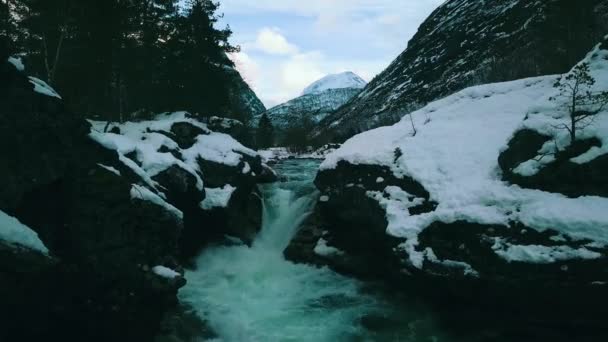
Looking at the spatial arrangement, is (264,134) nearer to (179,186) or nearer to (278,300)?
(179,186)

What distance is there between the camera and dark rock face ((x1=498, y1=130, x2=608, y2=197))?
941 centimetres

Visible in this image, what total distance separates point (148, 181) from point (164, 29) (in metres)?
18.2

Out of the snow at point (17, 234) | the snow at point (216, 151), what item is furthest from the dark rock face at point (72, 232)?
the snow at point (216, 151)

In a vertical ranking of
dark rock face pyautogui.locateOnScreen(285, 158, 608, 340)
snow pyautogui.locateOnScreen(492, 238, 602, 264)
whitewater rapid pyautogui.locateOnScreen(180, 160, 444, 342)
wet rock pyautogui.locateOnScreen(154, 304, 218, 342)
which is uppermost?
snow pyautogui.locateOnScreen(492, 238, 602, 264)

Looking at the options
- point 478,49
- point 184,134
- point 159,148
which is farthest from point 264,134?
point 159,148

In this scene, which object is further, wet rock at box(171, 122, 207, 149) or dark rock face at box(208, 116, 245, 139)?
dark rock face at box(208, 116, 245, 139)

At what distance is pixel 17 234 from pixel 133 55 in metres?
17.9

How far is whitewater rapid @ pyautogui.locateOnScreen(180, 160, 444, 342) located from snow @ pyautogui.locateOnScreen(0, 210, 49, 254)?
5545mm

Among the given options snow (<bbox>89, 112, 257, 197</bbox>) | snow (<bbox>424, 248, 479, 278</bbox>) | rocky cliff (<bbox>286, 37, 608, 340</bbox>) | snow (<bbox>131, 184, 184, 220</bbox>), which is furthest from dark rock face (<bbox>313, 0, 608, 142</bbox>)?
snow (<bbox>131, 184, 184, 220</bbox>)

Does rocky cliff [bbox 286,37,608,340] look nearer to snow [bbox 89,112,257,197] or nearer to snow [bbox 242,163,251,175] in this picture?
snow [bbox 242,163,251,175]

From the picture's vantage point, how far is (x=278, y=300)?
12680 millimetres

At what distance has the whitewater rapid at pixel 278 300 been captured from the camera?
35.0ft

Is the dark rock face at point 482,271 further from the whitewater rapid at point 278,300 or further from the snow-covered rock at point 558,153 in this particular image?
the whitewater rapid at point 278,300

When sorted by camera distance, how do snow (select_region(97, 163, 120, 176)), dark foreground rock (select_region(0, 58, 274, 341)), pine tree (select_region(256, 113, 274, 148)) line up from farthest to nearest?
pine tree (select_region(256, 113, 274, 148))
snow (select_region(97, 163, 120, 176))
dark foreground rock (select_region(0, 58, 274, 341))
